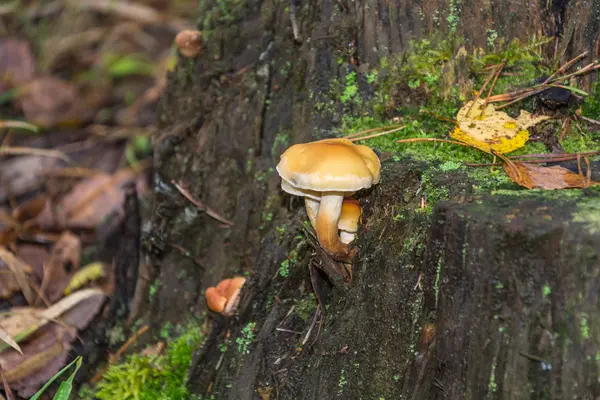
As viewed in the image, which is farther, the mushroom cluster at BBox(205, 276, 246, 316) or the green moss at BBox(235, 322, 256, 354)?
the mushroom cluster at BBox(205, 276, 246, 316)

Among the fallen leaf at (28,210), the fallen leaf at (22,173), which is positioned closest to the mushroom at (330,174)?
the fallen leaf at (28,210)

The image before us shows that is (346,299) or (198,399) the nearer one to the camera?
(346,299)

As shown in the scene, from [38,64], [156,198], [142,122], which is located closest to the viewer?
[156,198]

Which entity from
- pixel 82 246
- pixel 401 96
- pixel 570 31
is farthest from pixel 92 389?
pixel 570 31

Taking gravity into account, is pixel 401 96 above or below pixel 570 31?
below

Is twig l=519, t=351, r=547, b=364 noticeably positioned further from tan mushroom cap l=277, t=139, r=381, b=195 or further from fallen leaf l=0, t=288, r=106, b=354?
fallen leaf l=0, t=288, r=106, b=354

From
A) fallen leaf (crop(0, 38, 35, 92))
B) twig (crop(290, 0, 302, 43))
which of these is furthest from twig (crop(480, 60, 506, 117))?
fallen leaf (crop(0, 38, 35, 92))

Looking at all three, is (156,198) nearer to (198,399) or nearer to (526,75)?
(198,399)
